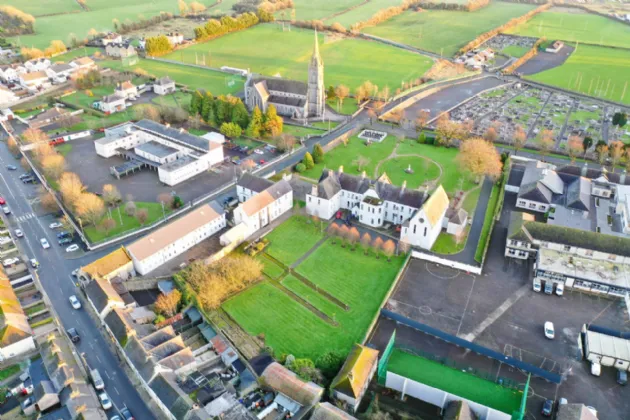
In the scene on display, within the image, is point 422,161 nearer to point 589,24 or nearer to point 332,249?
point 332,249

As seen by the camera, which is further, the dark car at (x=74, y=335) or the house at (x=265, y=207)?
the house at (x=265, y=207)

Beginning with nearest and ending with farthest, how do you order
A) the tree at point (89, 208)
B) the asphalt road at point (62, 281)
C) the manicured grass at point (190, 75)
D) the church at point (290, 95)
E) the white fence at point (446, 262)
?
the asphalt road at point (62, 281), the white fence at point (446, 262), the tree at point (89, 208), the church at point (290, 95), the manicured grass at point (190, 75)

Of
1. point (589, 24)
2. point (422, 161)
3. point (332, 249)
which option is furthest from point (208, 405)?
point (589, 24)

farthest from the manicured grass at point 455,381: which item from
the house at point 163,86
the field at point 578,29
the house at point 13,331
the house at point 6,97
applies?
the field at point 578,29

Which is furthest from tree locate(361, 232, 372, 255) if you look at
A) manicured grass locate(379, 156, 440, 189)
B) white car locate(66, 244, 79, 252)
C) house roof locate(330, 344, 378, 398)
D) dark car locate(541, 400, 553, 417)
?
white car locate(66, 244, 79, 252)

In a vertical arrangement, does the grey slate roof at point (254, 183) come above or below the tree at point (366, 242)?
above

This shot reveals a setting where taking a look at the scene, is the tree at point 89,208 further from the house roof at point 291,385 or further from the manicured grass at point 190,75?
the manicured grass at point 190,75
